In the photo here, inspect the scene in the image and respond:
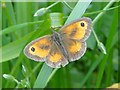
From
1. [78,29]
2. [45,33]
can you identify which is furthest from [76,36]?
[45,33]

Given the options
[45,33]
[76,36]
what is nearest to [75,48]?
[76,36]

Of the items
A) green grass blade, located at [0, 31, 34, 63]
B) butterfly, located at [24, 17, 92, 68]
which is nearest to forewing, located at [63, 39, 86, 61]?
butterfly, located at [24, 17, 92, 68]

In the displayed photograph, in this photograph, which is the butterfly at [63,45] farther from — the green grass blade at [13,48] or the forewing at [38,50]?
the green grass blade at [13,48]

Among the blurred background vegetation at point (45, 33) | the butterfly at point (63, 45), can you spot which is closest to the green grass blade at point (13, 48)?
the blurred background vegetation at point (45, 33)

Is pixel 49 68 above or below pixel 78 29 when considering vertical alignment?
below

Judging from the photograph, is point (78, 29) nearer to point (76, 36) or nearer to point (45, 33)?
point (76, 36)

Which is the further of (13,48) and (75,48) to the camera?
(13,48)

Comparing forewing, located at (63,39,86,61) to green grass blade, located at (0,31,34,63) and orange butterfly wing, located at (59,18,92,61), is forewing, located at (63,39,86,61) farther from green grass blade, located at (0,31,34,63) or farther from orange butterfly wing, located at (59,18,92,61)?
green grass blade, located at (0,31,34,63)

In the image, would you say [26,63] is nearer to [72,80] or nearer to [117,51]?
[72,80]
